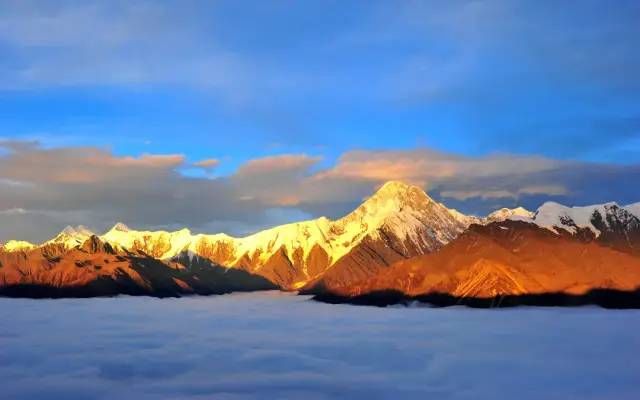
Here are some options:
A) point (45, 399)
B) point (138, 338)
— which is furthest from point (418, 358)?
point (138, 338)

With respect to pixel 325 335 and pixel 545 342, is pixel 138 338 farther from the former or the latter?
pixel 545 342

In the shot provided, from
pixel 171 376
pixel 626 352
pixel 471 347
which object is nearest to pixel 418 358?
pixel 471 347

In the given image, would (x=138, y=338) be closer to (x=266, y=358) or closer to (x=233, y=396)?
(x=266, y=358)

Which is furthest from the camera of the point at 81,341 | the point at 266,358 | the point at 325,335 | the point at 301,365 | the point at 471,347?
the point at 325,335

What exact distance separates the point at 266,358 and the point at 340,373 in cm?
2462

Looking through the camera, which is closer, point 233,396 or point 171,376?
point 233,396

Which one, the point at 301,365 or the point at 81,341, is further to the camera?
the point at 81,341

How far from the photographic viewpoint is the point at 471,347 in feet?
505

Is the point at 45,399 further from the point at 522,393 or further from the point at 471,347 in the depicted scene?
the point at 471,347

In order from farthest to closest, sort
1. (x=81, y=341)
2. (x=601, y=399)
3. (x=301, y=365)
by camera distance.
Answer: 1. (x=81, y=341)
2. (x=301, y=365)
3. (x=601, y=399)

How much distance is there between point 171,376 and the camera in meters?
111

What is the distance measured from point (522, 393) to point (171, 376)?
54.9 m

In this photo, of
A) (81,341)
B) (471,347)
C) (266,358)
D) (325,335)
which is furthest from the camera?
(325,335)

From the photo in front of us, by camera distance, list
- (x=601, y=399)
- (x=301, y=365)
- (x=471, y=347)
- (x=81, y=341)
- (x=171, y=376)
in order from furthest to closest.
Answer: (x=81, y=341), (x=471, y=347), (x=301, y=365), (x=171, y=376), (x=601, y=399)
